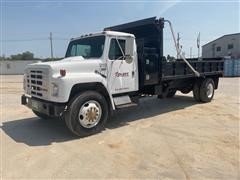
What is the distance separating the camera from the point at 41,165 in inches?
165

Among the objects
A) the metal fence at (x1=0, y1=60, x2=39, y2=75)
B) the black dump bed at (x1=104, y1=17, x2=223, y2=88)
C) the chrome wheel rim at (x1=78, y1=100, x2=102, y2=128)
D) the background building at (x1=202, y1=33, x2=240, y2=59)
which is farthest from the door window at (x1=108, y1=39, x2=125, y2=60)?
the metal fence at (x1=0, y1=60, x2=39, y2=75)

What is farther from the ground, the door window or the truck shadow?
the door window

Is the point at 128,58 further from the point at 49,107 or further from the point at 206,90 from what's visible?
the point at 206,90

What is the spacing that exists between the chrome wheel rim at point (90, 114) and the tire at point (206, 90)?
5021 mm

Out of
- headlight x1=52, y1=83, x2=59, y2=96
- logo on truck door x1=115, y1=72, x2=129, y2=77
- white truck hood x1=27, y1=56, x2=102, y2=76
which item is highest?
white truck hood x1=27, y1=56, x2=102, y2=76

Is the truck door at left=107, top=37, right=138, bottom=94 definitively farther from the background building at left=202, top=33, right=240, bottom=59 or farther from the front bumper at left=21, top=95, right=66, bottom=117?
the background building at left=202, top=33, right=240, bottom=59

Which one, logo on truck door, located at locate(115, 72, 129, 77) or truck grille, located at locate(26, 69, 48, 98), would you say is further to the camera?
logo on truck door, located at locate(115, 72, 129, 77)

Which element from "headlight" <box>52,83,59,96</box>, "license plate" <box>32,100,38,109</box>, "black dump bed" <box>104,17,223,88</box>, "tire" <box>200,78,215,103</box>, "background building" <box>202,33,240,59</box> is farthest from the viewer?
"background building" <box>202,33,240,59</box>

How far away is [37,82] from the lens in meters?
5.86

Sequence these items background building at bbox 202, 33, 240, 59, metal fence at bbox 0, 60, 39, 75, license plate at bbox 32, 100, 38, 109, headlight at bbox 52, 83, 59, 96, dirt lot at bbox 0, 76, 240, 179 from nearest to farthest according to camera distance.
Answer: dirt lot at bbox 0, 76, 240, 179 < headlight at bbox 52, 83, 59, 96 < license plate at bbox 32, 100, 38, 109 < background building at bbox 202, 33, 240, 59 < metal fence at bbox 0, 60, 39, 75

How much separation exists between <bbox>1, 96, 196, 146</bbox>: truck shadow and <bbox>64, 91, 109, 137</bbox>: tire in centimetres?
31

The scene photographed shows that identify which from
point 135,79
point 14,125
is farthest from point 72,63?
point 14,125

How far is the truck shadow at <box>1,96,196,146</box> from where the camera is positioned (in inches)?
219

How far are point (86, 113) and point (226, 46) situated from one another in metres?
49.3
